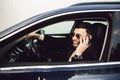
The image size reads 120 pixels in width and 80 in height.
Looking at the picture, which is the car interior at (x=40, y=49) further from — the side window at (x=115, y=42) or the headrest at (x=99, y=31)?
the side window at (x=115, y=42)

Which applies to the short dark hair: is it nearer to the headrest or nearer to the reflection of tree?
the headrest

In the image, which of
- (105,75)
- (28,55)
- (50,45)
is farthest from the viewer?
(50,45)

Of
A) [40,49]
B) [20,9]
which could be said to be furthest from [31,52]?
[20,9]

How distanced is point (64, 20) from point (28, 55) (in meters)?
0.47

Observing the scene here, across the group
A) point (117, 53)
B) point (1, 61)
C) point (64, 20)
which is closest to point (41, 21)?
point (64, 20)

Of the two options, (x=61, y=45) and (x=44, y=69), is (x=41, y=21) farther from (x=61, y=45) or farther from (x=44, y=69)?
(x=61, y=45)

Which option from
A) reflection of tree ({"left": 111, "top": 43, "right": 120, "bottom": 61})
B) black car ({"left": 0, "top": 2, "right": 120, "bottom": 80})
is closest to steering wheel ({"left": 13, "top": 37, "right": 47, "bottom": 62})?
black car ({"left": 0, "top": 2, "right": 120, "bottom": 80})

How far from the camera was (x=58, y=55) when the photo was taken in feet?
13.0

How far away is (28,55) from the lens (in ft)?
12.4

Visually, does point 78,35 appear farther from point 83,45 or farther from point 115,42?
point 115,42

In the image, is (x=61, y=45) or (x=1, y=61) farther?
(x=61, y=45)

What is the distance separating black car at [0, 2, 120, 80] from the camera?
3.54m

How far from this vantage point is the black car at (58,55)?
3.54 m

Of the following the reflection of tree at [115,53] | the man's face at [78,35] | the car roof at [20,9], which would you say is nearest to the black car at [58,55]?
the reflection of tree at [115,53]
